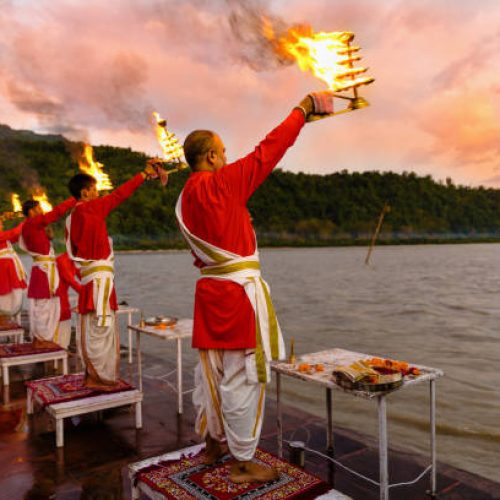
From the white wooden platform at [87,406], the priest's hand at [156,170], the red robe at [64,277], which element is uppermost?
the priest's hand at [156,170]

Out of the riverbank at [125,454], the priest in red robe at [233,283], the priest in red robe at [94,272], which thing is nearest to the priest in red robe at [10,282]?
the riverbank at [125,454]

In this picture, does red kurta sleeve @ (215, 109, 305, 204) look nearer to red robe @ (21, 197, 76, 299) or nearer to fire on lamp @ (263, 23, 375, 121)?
fire on lamp @ (263, 23, 375, 121)

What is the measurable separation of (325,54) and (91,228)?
3.11 meters

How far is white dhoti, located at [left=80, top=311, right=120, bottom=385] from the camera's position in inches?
209

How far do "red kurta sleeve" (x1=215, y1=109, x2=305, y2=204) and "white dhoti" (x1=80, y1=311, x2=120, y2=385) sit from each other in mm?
2862

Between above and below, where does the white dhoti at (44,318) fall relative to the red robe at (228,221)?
below

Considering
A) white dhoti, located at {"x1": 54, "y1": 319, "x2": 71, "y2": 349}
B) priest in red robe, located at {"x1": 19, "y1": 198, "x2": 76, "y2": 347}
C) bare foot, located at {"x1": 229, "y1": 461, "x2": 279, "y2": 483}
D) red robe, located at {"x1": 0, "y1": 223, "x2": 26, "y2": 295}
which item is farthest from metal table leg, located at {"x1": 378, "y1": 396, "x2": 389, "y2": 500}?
red robe, located at {"x1": 0, "y1": 223, "x2": 26, "y2": 295}

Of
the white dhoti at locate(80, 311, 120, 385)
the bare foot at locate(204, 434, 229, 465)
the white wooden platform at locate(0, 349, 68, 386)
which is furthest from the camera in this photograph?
the white wooden platform at locate(0, 349, 68, 386)

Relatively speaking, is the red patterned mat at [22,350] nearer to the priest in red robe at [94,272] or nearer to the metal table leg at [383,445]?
the priest in red robe at [94,272]

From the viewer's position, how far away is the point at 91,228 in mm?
5191

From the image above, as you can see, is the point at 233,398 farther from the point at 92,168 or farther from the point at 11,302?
the point at 11,302

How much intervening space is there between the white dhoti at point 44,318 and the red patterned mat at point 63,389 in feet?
6.44

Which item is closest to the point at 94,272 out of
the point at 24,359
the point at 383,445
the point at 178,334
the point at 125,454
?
the point at 178,334

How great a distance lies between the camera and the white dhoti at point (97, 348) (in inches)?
209
